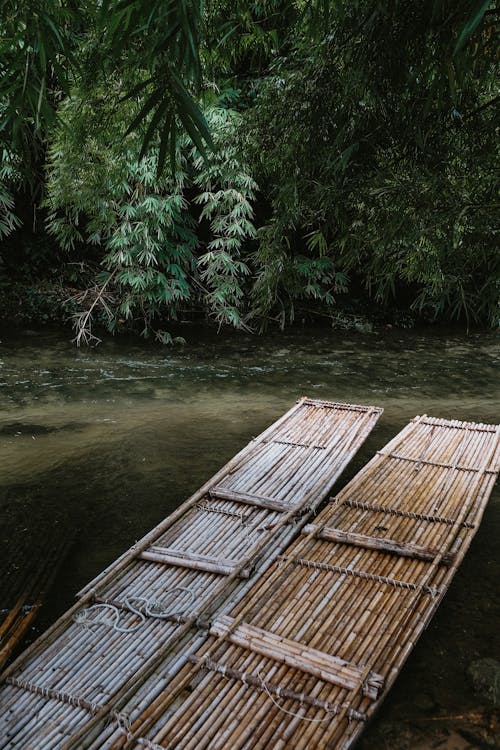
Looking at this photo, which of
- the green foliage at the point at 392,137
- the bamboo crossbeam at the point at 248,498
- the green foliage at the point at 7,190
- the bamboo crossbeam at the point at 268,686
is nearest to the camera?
→ the bamboo crossbeam at the point at 268,686

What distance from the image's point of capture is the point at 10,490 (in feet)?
14.6

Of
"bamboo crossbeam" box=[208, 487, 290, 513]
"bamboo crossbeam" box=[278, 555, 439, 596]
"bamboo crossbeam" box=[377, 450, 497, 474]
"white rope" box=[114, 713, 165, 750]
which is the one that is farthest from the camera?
"bamboo crossbeam" box=[377, 450, 497, 474]

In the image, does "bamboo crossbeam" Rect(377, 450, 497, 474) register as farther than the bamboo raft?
Yes

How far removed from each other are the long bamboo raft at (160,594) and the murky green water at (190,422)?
397 mm

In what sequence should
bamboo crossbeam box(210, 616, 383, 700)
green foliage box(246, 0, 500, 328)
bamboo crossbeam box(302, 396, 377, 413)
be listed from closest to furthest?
bamboo crossbeam box(210, 616, 383, 700) < green foliage box(246, 0, 500, 328) < bamboo crossbeam box(302, 396, 377, 413)

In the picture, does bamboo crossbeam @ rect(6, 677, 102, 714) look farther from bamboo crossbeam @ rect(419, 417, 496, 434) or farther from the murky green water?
bamboo crossbeam @ rect(419, 417, 496, 434)

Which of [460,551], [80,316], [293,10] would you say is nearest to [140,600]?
[460,551]

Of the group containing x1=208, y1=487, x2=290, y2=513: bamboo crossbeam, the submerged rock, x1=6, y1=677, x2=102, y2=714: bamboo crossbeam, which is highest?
x1=208, y1=487, x2=290, y2=513: bamboo crossbeam

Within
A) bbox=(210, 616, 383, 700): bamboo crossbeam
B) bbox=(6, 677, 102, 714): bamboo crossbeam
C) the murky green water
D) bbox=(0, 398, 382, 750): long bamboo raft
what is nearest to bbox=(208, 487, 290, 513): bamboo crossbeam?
bbox=(0, 398, 382, 750): long bamboo raft

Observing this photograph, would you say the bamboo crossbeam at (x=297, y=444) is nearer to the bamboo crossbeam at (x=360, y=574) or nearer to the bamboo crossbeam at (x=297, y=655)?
the bamboo crossbeam at (x=360, y=574)

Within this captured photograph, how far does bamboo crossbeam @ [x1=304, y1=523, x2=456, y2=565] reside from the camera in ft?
10.8

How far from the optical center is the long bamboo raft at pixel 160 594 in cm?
240

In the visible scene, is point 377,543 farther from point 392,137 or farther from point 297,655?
point 392,137

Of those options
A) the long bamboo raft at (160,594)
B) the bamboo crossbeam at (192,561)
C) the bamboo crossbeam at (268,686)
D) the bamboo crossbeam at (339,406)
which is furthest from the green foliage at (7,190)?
the bamboo crossbeam at (268,686)
